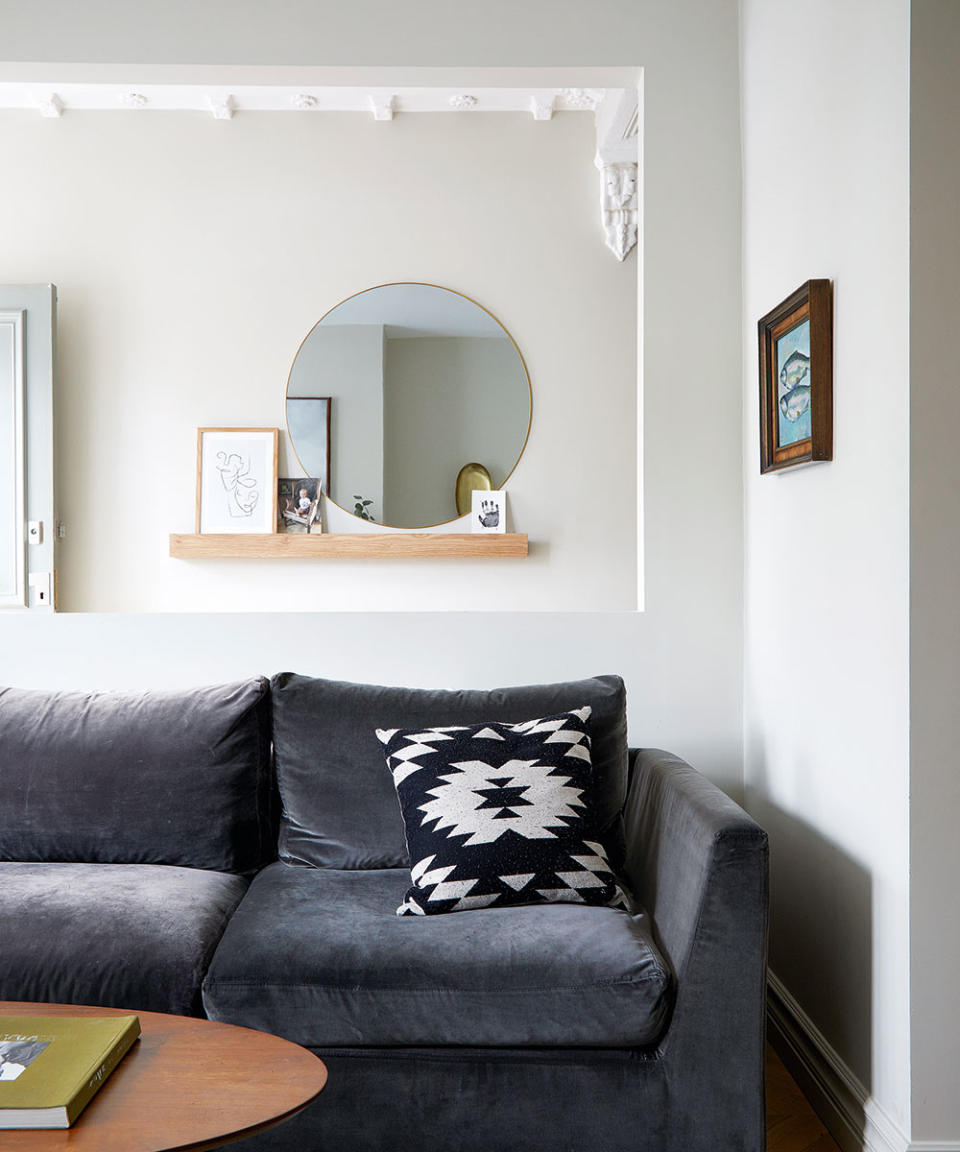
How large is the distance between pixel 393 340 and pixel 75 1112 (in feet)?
9.83

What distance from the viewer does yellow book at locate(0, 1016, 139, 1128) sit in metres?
1.17

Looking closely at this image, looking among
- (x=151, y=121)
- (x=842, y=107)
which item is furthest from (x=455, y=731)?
(x=151, y=121)

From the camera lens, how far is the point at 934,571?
5.63 feet

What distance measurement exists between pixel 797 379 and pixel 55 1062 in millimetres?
1859

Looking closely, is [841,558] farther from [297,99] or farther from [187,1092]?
[297,99]

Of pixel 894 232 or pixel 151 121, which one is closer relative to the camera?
pixel 894 232

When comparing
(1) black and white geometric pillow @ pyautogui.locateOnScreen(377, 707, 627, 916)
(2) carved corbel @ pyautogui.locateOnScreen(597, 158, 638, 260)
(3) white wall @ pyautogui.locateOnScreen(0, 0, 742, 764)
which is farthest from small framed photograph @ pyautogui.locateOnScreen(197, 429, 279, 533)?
(1) black and white geometric pillow @ pyautogui.locateOnScreen(377, 707, 627, 916)

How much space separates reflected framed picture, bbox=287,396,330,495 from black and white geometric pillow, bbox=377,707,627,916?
1.74 meters

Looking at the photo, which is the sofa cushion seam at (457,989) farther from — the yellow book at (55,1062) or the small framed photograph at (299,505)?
the small framed photograph at (299,505)

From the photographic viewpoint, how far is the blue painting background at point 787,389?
2.17 meters

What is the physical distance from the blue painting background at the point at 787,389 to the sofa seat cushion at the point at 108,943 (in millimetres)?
1543

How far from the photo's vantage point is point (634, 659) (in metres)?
2.73

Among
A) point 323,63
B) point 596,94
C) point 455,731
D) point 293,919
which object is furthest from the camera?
point 596,94

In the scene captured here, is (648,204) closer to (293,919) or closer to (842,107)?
(842,107)
